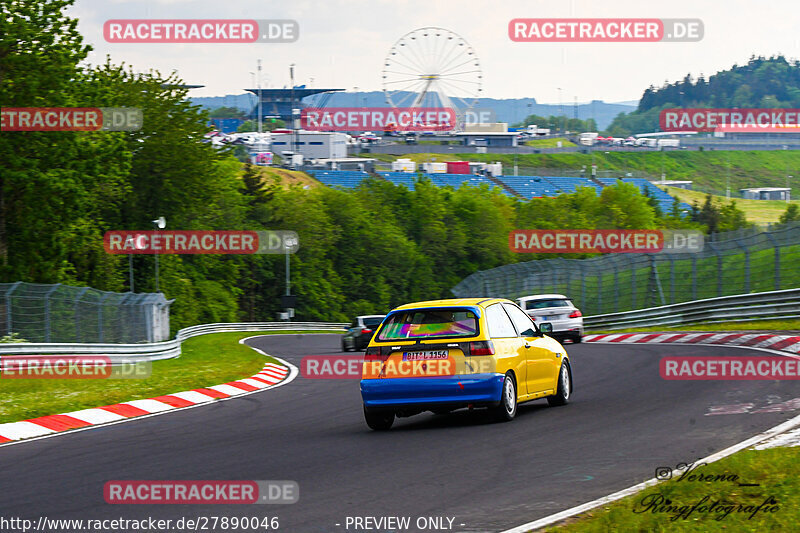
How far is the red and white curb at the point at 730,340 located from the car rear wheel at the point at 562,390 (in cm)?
603

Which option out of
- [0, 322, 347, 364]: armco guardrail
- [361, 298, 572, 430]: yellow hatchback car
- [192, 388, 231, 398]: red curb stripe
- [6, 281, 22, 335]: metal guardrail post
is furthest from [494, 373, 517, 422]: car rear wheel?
[6, 281, 22, 335]: metal guardrail post

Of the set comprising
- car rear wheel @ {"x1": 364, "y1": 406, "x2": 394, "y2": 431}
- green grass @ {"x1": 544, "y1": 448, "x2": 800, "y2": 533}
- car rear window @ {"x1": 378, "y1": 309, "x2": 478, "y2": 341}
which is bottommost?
car rear wheel @ {"x1": 364, "y1": 406, "x2": 394, "y2": 431}

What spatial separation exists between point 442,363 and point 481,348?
0.48 m

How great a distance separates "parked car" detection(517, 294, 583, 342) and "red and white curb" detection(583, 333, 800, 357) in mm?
958

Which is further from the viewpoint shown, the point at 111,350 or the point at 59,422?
the point at 111,350

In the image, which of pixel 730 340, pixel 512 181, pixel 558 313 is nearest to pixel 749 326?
pixel 730 340

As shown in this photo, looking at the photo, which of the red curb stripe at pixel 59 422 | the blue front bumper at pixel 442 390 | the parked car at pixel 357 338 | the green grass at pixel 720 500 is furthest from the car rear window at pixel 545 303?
the green grass at pixel 720 500

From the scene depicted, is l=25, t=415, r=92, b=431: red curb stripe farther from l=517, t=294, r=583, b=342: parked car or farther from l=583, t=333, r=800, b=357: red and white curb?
l=517, t=294, r=583, b=342: parked car

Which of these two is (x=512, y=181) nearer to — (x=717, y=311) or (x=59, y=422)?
(x=717, y=311)

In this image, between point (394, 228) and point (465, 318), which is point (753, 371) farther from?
point (394, 228)

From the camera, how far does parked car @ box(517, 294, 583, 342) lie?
2961 cm

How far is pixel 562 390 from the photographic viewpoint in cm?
1406

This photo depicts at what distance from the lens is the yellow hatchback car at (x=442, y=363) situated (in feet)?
39.4

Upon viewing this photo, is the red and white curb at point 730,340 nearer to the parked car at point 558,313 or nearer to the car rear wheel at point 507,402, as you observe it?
the parked car at point 558,313
